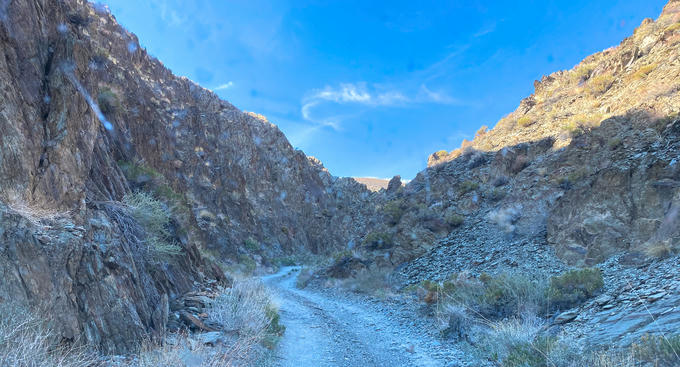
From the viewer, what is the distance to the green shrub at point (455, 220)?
17812mm

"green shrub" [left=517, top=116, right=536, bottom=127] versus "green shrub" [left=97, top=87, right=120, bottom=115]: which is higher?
"green shrub" [left=517, top=116, right=536, bottom=127]

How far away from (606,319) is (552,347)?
138 cm

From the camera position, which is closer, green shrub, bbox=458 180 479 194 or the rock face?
the rock face

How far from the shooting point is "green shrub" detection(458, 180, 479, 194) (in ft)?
65.5

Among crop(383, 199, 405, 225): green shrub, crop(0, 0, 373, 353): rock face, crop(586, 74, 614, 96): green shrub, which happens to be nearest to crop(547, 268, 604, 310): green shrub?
crop(0, 0, 373, 353): rock face

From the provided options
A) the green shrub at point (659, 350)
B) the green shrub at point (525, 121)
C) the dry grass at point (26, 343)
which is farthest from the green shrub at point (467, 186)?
the dry grass at point (26, 343)

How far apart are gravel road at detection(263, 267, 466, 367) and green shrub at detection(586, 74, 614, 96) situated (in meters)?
17.5

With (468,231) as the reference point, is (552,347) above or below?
below

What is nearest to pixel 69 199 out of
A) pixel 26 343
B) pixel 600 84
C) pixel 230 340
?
pixel 26 343

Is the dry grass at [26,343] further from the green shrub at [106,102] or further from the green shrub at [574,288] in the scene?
the green shrub at [106,102]

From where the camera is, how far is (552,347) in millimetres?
5016

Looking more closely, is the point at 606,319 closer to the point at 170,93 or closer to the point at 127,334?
the point at 127,334

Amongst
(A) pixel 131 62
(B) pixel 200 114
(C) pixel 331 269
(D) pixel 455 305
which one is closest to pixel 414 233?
(C) pixel 331 269

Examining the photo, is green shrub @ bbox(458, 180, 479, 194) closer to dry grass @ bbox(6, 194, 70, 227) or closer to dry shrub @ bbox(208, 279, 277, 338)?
dry shrub @ bbox(208, 279, 277, 338)
